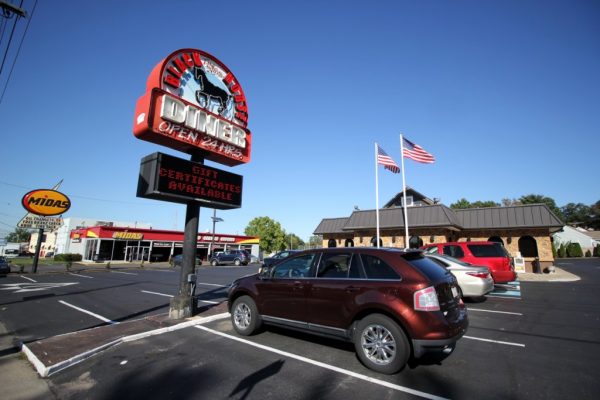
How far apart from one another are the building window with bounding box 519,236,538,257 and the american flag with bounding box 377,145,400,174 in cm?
1078

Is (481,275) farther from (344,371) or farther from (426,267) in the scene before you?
(344,371)

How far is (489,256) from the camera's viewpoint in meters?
10.9

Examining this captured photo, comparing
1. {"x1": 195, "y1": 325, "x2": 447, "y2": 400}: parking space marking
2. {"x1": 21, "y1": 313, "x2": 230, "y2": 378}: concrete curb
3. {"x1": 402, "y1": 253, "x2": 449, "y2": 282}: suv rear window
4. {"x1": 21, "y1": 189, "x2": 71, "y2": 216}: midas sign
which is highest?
{"x1": 21, "y1": 189, "x2": 71, "y2": 216}: midas sign

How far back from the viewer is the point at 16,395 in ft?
12.4

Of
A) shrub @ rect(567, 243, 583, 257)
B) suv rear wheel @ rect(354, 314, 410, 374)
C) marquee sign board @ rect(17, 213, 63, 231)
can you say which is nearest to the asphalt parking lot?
suv rear wheel @ rect(354, 314, 410, 374)

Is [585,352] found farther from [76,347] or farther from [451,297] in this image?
[76,347]

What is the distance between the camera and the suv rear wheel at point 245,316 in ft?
19.4

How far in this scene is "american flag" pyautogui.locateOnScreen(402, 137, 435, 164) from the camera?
20688mm

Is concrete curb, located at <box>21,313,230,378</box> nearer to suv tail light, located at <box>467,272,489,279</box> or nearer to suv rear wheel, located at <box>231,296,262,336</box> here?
suv rear wheel, located at <box>231,296,262,336</box>

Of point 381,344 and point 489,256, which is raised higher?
point 489,256

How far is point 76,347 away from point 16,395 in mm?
1505

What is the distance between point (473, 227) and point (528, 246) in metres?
3.76

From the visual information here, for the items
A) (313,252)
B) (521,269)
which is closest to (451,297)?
(313,252)

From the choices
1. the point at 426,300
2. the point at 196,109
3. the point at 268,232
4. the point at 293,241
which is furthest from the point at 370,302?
the point at 293,241
